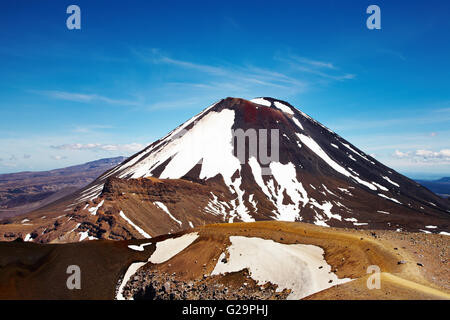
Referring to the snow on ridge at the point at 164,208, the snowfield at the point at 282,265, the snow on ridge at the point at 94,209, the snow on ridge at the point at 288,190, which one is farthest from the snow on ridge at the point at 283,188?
the snowfield at the point at 282,265

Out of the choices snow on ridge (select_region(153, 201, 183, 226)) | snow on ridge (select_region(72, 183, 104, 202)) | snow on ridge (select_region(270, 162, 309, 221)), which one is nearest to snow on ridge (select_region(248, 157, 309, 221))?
snow on ridge (select_region(270, 162, 309, 221))

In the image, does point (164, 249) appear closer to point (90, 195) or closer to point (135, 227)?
point (135, 227)

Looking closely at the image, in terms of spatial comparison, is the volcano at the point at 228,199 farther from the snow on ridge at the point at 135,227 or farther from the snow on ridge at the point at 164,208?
the snow on ridge at the point at 135,227

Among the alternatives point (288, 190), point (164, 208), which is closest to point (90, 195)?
point (164, 208)
